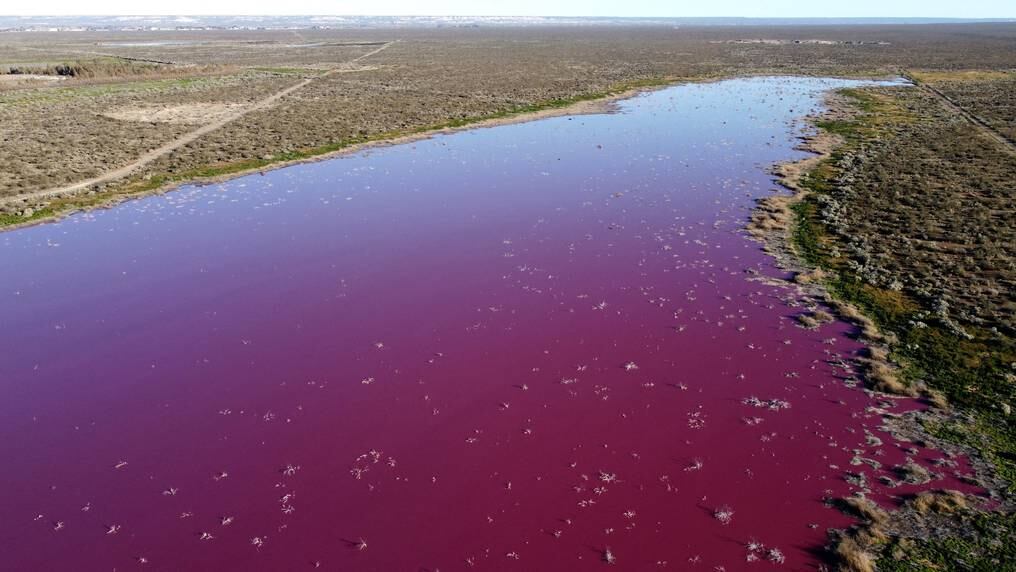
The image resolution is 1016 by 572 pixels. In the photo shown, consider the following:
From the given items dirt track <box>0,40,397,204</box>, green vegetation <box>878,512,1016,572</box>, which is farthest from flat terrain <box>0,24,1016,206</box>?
green vegetation <box>878,512,1016,572</box>

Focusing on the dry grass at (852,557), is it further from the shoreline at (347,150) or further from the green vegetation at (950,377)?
the shoreline at (347,150)

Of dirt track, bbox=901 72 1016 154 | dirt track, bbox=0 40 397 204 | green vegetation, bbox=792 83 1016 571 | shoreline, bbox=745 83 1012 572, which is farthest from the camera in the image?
dirt track, bbox=901 72 1016 154

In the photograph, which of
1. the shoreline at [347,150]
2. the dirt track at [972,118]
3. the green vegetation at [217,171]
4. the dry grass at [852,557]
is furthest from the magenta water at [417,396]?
the dirt track at [972,118]

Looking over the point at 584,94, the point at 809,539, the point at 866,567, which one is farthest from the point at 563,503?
the point at 584,94

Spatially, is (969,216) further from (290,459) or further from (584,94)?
(584,94)

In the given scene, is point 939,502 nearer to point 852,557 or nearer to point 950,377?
point 852,557

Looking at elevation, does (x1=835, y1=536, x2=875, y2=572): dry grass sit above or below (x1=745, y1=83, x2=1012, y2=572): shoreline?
below

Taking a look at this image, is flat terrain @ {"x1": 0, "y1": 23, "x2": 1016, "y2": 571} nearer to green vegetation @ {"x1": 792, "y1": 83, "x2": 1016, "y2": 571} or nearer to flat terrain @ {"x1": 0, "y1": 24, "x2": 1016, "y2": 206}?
green vegetation @ {"x1": 792, "y1": 83, "x2": 1016, "y2": 571}

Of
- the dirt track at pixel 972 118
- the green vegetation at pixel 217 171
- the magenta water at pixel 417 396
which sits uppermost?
the dirt track at pixel 972 118

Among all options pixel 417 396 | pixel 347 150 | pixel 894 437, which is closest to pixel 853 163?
pixel 894 437
